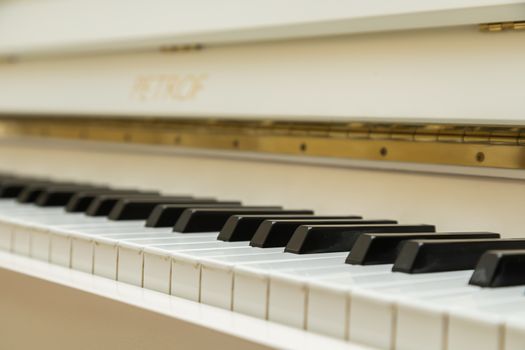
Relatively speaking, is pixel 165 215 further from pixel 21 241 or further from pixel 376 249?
pixel 376 249

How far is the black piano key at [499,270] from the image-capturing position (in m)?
0.85

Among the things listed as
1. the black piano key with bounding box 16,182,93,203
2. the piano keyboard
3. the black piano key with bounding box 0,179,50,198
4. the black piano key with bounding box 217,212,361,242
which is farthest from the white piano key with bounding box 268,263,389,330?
the black piano key with bounding box 0,179,50,198

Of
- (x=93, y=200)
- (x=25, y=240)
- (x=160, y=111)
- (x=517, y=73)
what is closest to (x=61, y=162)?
(x=160, y=111)

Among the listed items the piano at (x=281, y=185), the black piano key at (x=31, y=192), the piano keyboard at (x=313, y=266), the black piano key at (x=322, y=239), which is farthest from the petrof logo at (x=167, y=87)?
the black piano key at (x=322, y=239)

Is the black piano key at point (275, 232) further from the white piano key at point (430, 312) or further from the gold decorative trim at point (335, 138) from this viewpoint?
the white piano key at point (430, 312)

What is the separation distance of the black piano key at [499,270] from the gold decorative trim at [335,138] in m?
0.32

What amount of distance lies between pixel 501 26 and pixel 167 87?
2.91 ft

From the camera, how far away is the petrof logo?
177cm

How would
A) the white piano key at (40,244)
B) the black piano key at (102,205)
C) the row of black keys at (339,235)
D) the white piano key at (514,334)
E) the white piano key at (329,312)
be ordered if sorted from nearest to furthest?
1. the white piano key at (514,334)
2. the white piano key at (329,312)
3. the row of black keys at (339,235)
4. the white piano key at (40,244)
5. the black piano key at (102,205)

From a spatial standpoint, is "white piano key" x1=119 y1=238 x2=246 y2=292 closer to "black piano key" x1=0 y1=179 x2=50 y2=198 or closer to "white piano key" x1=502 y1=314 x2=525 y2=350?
"white piano key" x1=502 y1=314 x2=525 y2=350

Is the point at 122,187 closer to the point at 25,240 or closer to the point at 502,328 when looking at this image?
the point at 25,240

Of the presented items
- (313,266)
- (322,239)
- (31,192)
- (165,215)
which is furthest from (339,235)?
(31,192)

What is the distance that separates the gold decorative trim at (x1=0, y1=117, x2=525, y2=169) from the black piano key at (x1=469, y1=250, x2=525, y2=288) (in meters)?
0.32

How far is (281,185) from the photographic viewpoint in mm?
1596
